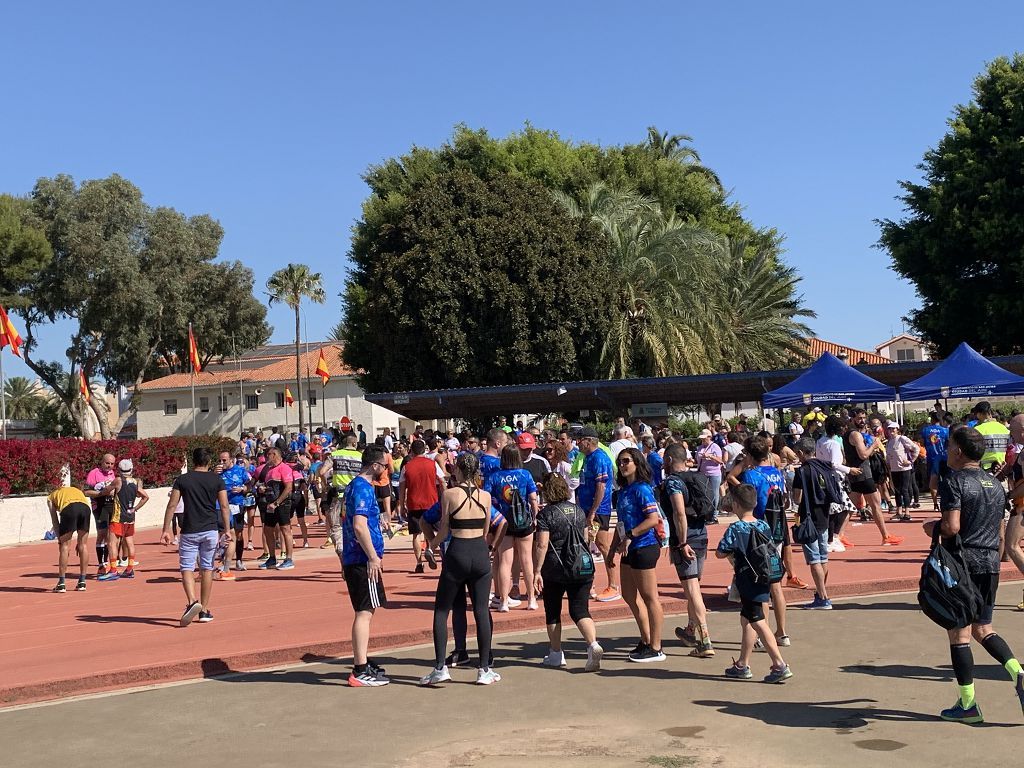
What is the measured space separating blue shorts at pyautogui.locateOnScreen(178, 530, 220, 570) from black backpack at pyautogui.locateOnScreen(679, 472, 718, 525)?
5117 millimetres

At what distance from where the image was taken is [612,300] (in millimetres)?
40312

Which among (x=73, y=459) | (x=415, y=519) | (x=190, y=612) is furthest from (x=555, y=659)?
(x=73, y=459)

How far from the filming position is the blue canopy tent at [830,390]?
75.9ft

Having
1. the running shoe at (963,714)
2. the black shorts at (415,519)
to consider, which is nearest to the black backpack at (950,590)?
the running shoe at (963,714)

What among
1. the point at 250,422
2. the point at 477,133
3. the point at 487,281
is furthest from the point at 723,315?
the point at 250,422

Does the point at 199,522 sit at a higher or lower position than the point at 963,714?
higher

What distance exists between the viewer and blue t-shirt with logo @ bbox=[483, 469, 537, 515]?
35.6ft

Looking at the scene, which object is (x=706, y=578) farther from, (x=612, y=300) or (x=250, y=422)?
(x=250, y=422)

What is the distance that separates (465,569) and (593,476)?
345 cm

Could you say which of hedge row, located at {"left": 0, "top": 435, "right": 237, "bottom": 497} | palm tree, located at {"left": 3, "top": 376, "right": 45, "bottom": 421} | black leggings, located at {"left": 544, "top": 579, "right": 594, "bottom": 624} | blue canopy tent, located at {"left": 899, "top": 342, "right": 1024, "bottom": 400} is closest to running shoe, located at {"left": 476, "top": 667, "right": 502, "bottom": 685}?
black leggings, located at {"left": 544, "top": 579, "right": 594, "bottom": 624}

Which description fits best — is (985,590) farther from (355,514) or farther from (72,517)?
(72,517)

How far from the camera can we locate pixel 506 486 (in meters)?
10.9

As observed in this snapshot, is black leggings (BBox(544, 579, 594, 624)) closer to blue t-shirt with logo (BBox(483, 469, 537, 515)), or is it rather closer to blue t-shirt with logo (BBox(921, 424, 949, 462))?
blue t-shirt with logo (BBox(483, 469, 537, 515))

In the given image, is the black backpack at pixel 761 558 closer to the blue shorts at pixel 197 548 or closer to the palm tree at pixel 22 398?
the blue shorts at pixel 197 548
